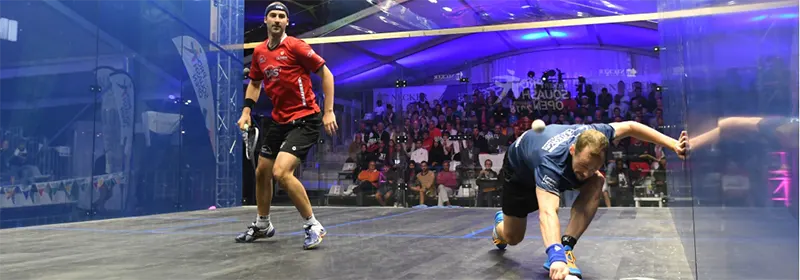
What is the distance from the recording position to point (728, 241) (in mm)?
758

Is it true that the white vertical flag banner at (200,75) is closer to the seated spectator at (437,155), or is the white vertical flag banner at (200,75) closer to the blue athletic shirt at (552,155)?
the seated spectator at (437,155)

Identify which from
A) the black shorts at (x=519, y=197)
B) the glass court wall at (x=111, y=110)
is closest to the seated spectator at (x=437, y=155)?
the glass court wall at (x=111, y=110)

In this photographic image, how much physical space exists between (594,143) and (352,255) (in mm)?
916

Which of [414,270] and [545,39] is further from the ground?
[545,39]

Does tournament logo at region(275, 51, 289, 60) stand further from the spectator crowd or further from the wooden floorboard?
the spectator crowd

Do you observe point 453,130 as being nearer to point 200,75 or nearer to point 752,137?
point 200,75

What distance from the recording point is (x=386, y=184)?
692 cm

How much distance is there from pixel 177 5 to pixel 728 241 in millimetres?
5400

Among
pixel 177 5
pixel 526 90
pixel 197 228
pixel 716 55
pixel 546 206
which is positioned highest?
pixel 177 5

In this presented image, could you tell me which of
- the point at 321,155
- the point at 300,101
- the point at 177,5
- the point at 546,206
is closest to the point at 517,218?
the point at 546,206

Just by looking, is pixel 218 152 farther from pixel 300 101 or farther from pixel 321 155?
pixel 300 101

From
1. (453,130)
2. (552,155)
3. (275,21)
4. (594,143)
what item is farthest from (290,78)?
(453,130)

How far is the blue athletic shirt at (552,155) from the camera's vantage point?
1528 mm

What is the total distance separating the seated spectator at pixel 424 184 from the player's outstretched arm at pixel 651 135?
506 centimetres
